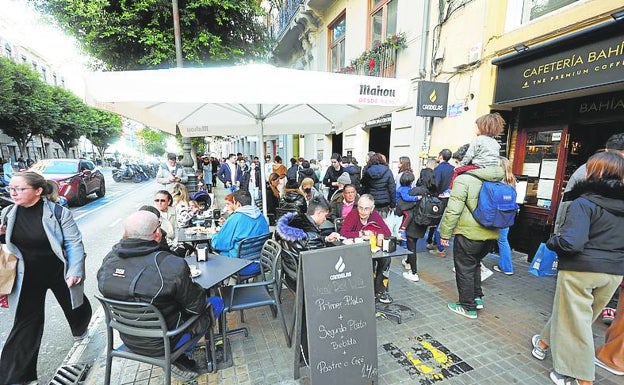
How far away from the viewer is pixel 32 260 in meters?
2.57

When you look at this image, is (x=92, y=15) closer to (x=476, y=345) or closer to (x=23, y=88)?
(x=476, y=345)

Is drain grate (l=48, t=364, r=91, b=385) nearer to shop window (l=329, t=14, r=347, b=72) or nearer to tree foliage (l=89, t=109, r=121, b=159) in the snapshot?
shop window (l=329, t=14, r=347, b=72)

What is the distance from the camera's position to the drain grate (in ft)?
8.32

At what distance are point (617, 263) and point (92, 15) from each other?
12.3 metres

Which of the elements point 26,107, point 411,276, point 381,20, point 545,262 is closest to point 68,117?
point 26,107

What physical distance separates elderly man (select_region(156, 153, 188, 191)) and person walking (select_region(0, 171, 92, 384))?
4887mm

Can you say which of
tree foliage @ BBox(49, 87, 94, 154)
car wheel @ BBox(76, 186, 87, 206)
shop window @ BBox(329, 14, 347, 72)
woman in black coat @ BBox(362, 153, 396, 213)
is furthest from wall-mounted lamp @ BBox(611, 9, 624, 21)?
tree foliage @ BBox(49, 87, 94, 154)

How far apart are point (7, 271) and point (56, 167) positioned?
36.9 feet

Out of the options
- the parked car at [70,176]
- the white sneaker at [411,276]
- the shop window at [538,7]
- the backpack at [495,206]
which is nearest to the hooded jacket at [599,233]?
the backpack at [495,206]

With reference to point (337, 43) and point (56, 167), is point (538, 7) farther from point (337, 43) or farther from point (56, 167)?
point (56, 167)

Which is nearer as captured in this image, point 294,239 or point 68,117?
point 294,239

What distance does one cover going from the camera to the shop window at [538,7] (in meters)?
4.70

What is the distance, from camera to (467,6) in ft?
19.4

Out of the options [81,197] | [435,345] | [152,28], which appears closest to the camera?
[435,345]
